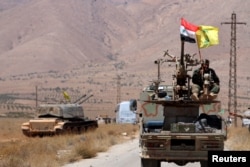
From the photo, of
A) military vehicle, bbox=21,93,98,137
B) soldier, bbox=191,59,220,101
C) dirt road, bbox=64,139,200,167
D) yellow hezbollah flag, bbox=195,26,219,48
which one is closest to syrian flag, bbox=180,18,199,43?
yellow hezbollah flag, bbox=195,26,219,48

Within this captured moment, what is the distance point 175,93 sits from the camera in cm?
1620

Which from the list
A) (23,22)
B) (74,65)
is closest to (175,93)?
(74,65)

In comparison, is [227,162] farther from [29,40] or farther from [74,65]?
[29,40]

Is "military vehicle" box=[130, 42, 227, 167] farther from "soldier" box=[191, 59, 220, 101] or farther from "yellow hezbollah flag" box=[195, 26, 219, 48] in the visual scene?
"yellow hezbollah flag" box=[195, 26, 219, 48]

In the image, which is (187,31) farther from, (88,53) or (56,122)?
(88,53)

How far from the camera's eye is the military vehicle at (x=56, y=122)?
1577 inches

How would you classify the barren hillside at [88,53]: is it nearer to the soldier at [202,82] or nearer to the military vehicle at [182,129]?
the military vehicle at [182,129]

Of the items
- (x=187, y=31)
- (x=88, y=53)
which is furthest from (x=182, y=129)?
(x=88, y=53)

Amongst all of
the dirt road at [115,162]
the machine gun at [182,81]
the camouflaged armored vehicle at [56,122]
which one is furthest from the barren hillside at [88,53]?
the machine gun at [182,81]

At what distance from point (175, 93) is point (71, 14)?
18038 cm

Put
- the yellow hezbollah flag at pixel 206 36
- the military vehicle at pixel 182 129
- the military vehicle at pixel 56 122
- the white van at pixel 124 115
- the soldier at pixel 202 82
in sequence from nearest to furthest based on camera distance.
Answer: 1. the military vehicle at pixel 182 129
2. the soldier at pixel 202 82
3. the yellow hezbollah flag at pixel 206 36
4. the military vehicle at pixel 56 122
5. the white van at pixel 124 115

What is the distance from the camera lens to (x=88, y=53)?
584ft

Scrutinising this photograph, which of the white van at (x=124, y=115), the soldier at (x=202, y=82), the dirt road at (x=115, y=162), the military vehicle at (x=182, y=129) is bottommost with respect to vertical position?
the white van at (x=124, y=115)

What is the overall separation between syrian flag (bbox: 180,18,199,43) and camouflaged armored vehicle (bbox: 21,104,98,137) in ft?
75.2
